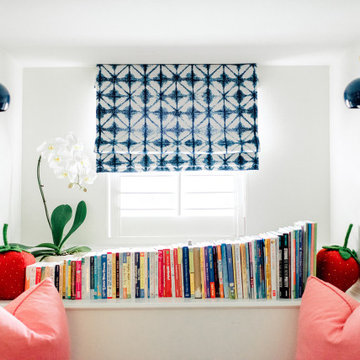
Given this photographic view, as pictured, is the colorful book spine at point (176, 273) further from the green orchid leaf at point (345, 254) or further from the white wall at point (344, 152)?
the white wall at point (344, 152)

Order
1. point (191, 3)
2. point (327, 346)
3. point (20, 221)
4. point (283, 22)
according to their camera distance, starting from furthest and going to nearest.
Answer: point (20, 221), point (283, 22), point (191, 3), point (327, 346)

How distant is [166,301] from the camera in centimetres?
199

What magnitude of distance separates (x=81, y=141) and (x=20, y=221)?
75 cm

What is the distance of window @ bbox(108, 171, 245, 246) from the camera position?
303 cm

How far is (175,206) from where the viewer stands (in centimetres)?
307

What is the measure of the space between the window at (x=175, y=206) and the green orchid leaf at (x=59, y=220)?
0.37m

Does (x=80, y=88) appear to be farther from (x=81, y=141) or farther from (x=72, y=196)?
(x=72, y=196)

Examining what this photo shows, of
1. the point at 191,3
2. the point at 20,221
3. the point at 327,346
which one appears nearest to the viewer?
the point at 327,346

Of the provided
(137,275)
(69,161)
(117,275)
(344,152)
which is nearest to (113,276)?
(117,275)

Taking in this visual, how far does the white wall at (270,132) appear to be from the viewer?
2.97 metres

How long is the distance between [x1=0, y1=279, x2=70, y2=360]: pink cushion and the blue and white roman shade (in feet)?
4.08

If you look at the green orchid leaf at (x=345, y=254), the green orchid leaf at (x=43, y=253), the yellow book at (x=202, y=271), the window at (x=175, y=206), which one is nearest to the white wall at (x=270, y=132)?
the window at (x=175, y=206)

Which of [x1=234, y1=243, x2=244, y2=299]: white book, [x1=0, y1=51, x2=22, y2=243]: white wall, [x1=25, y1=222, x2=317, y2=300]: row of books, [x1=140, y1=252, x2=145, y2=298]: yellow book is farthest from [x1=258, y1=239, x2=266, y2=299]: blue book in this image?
[x1=0, y1=51, x2=22, y2=243]: white wall

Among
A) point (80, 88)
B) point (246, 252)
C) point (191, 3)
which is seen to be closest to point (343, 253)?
point (246, 252)
